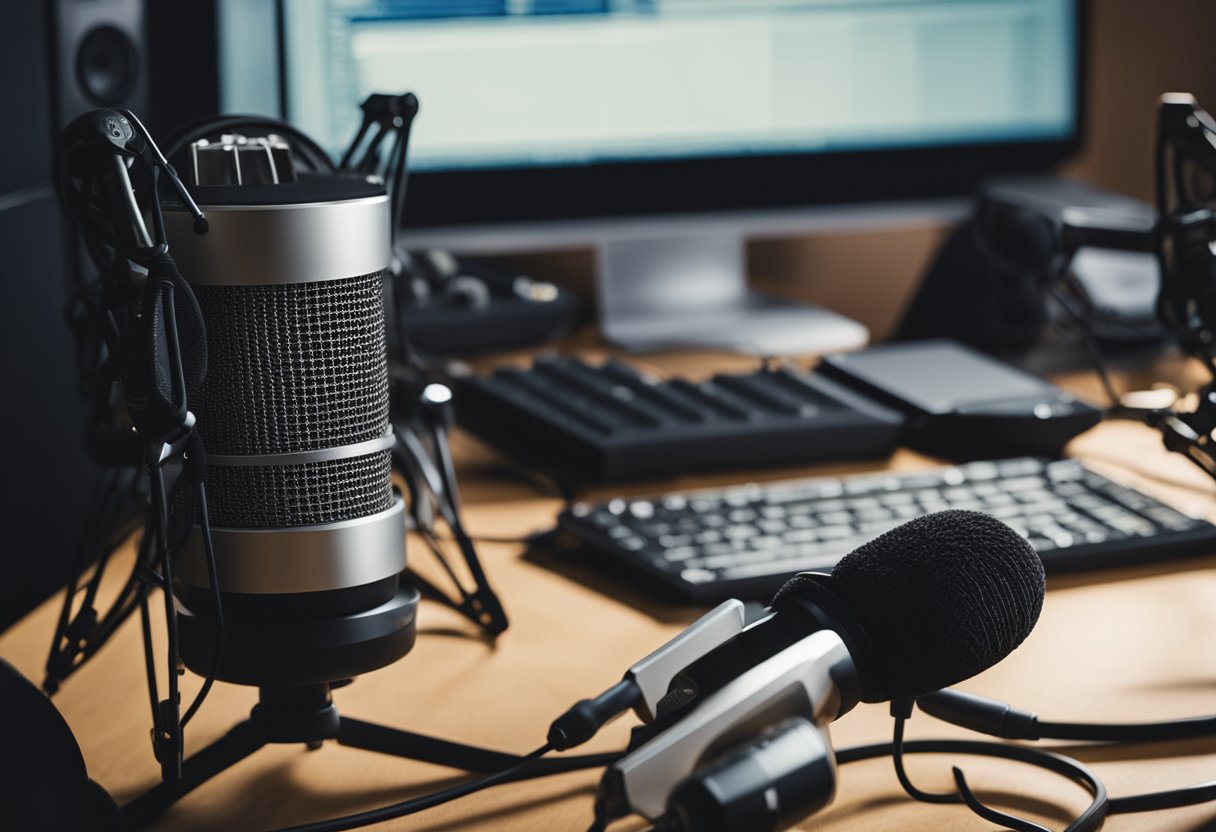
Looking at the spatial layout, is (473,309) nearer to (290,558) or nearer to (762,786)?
(290,558)

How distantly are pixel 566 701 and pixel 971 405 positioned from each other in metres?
0.38

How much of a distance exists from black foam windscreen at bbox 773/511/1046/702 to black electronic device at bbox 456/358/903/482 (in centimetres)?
36

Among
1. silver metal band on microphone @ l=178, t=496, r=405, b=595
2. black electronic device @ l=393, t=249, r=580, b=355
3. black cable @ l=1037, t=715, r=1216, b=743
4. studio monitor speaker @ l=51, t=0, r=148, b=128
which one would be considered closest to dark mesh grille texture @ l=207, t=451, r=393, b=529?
silver metal band on microphone @ l=178, t=496, r=405, b=595

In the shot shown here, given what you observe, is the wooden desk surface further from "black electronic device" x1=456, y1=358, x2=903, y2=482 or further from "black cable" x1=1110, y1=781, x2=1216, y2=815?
"black electronic device" x1=456, y1=358, x2=903, y2=482

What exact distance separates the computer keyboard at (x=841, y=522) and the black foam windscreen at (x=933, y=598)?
20 cm

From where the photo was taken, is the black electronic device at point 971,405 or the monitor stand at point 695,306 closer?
the black electronic device at point 971,405

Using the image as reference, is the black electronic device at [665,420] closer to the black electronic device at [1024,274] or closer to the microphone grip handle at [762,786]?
the black electronic device at [1024,274]

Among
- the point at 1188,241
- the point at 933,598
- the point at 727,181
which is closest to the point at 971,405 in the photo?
the point at 1188,241

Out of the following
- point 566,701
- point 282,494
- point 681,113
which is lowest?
point 566,701

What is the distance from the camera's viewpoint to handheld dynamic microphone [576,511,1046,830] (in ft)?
1.10

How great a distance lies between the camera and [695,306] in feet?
3.78

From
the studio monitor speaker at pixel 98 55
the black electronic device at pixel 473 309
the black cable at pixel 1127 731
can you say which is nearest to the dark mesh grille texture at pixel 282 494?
the black cable at pixel 1127 731

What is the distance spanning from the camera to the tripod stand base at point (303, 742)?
435 mm

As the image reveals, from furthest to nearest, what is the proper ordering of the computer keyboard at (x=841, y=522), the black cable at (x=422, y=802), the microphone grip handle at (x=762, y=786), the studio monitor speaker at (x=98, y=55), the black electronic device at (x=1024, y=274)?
the black electronic device at (x=1024, y=274)
the studio monitor speaker at (x=98, y=55)
the computer keyboard at (x=841, y=522)
the black cable at (x=422, y=802)
the microphone grip handle at (x=762, y=786)
